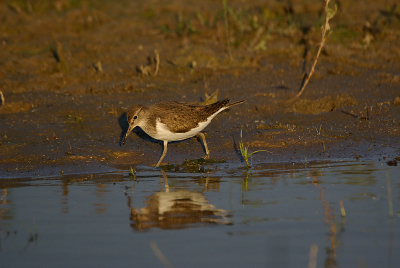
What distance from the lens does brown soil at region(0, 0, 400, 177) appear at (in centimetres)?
853

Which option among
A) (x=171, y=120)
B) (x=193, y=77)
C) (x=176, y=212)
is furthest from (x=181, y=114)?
(x=193, y=77)

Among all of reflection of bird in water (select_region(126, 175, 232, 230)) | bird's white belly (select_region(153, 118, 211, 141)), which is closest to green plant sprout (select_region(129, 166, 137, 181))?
reflection of bird in water (select_region(126, 175, 232, 230))

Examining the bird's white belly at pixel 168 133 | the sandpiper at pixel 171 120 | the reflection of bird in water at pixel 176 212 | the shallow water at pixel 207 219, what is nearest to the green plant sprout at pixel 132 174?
the shallow water at pixel 207 219

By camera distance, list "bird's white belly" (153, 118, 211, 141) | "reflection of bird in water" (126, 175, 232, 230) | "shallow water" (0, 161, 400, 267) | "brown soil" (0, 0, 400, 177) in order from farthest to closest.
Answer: "brown soil" (0, 0, 400, 177), "bird's white belly" (153, 118, 211, 141), "reflection of bird in water" (126, 175, 232, 230), "shallow water" (0, 161, 400, 267)

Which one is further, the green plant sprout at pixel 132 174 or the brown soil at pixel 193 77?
the brown soil at pixel 193 77

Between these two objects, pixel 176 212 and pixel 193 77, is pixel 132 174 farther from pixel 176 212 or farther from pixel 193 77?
pixel 193 77

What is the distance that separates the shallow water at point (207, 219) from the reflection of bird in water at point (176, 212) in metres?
0.01

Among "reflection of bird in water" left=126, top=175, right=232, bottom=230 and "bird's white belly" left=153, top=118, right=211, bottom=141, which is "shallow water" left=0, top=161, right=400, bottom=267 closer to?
"reflection of bird in water" left=126, top=175, right=232, bottom=230

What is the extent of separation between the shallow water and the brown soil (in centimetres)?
113

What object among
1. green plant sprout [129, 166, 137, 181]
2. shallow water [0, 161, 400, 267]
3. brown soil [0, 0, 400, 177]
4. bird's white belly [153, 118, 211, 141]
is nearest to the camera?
shallow water [0, 161, 400, 267]

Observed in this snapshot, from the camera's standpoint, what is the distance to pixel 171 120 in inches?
318

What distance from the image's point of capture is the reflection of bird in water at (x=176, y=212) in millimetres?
5141

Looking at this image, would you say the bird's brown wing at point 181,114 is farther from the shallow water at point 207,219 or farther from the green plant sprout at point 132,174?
the green plant sprout at point 132,174

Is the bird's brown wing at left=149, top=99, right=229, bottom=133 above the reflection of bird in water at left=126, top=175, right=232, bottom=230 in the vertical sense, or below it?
above
